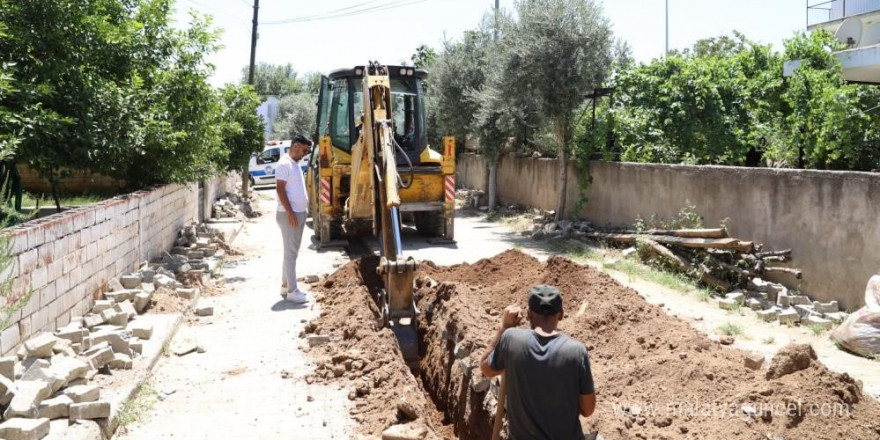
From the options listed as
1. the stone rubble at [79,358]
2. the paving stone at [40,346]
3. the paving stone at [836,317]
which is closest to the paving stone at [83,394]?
the stone rubble at [79,358]

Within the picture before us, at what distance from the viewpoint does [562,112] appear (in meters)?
16.0

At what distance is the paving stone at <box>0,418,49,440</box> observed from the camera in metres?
4.43

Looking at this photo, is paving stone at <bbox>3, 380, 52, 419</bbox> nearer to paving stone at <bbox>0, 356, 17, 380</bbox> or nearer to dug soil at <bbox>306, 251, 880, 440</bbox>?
paving stone at <bbox>0, 356, 17, 380</bbox>

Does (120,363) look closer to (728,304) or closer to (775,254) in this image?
(728,304)

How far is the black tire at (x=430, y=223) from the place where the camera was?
1464cm

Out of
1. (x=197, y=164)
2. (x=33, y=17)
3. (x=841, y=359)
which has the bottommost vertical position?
(x=841, y=359)

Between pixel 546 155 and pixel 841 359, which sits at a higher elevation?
pixel 546 155

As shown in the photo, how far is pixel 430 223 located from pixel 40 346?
9688 millimetres

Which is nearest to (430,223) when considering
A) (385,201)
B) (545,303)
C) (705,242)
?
(705,242)

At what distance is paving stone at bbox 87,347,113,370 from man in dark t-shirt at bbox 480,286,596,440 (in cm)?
382

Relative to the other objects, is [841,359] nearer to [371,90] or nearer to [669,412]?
[669,412]

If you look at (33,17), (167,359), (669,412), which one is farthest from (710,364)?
(33,17)

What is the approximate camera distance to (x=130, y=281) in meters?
8.66

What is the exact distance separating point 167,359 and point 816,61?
47.9ft
